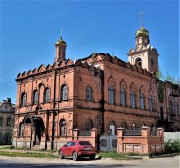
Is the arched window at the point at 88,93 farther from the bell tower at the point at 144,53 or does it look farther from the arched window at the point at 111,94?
the bell tower at the point at 144,53

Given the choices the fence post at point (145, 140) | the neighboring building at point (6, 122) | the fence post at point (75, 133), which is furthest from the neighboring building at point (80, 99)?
the neighboring building at point (6, 122)

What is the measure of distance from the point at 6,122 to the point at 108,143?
3611 cm

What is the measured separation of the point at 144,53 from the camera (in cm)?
4872

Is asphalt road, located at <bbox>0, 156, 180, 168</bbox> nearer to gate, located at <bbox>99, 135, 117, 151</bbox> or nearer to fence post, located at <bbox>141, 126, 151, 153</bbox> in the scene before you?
fence post, located at <bbox>141, 126, 151, 153</bbox>

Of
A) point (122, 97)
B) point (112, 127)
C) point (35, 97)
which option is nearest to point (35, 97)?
point (35, 97)

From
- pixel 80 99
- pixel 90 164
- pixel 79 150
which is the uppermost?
pixel 80 99

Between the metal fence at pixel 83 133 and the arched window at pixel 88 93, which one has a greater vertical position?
the arched window at pixel 88 93

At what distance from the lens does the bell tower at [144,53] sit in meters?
48.3

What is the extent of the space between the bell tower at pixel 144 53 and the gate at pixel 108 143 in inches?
1001

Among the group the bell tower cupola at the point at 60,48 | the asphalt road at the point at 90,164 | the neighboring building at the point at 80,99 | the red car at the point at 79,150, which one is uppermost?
the bell tower cupola at the point at 60,48

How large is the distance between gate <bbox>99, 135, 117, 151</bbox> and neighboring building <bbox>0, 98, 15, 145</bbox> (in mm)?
34581

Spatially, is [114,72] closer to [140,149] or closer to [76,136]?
[76,136]

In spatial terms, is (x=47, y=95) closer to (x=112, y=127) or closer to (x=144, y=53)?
(x=112, y=127)

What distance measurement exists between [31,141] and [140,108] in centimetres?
1563
